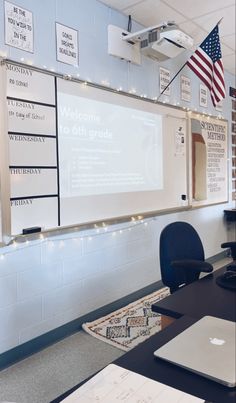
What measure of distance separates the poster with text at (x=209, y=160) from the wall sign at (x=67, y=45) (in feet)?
6.50

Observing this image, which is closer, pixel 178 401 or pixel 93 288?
pixel 178 401

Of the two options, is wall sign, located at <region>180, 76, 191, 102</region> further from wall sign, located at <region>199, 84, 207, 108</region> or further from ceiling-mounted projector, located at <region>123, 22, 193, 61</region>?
ceiling-mounted projector, located at <region>123, 22, 193, 61</region>

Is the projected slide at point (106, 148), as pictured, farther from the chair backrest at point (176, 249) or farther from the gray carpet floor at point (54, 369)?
the gray carpet floor at point (54, 369)

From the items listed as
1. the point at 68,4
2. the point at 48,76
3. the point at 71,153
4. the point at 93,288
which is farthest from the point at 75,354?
the point at 68,4

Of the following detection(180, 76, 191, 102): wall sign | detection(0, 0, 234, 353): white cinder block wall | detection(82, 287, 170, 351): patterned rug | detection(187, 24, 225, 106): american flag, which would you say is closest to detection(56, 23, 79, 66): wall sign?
detection(0, 0, 234, 353): white cinder block wall

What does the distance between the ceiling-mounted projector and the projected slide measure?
59cm

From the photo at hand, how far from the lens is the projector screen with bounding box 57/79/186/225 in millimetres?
2656

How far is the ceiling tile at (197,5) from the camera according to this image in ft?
9.91

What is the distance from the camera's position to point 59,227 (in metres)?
2.59

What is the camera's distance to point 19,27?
7.50ft

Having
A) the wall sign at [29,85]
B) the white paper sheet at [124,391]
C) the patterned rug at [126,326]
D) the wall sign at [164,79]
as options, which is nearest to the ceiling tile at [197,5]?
the wall sign at [164,79]

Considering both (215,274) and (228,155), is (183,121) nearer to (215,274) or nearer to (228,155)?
(228,155)

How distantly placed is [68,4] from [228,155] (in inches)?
133

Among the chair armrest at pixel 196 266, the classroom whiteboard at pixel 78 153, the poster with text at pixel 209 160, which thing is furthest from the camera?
the poster with text at pixel 209 160
